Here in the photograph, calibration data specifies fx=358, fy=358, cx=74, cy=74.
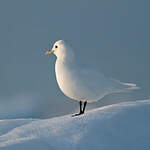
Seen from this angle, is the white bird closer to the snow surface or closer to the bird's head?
the bird's head

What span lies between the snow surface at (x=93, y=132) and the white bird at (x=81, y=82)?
461mm

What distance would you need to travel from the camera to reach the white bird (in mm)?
5918

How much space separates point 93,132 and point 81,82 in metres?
1.28

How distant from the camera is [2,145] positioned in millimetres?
4578

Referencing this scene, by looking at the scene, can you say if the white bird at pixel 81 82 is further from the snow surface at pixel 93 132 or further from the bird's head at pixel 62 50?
the snow surface at pixel 93 132

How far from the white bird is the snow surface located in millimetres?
461

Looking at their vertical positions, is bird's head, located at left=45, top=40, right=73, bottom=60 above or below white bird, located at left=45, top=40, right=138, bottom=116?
above

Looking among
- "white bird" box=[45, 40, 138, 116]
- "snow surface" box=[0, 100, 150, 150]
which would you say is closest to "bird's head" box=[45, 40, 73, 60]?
"white bird" box=[45, 40, 138, 116]

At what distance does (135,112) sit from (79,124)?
3.05 feet

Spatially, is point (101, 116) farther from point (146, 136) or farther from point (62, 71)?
point (62, 71)

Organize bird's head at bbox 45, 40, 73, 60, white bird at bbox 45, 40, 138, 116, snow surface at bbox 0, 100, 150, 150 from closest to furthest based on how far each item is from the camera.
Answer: snow surface at bbox 0, 100, 150, 150 → white bird at bbox 45, 40, 138, 116 → bird's head at bbox 45, 40, 73, 60

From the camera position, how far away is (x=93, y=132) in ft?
15.8

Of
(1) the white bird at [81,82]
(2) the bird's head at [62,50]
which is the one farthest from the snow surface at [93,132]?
(2) the bird's head at [62,50]

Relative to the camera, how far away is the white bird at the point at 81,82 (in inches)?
233
